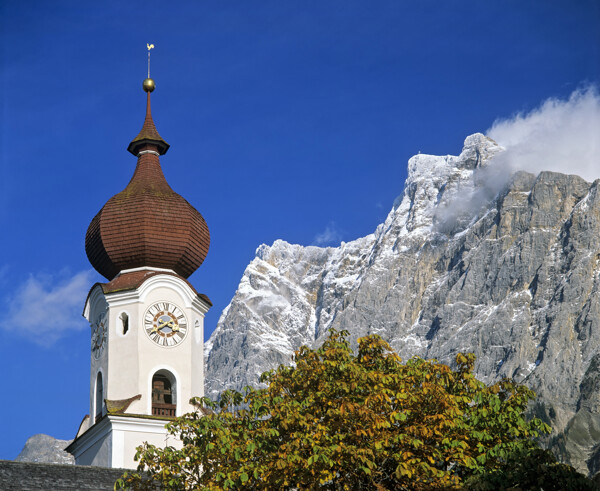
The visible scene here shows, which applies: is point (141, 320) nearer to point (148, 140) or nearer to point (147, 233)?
point (147, 233)

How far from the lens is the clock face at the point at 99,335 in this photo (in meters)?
42.1

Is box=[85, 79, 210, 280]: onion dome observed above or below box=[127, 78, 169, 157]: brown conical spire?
below

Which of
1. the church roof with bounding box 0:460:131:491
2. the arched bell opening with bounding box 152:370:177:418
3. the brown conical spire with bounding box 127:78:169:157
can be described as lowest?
the church roof with bounding box 0:460:131:491

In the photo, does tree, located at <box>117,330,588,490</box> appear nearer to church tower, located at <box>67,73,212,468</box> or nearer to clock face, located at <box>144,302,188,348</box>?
church tower, located at <box>67,73,212,468</box>

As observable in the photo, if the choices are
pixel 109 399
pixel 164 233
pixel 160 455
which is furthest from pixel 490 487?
pixel 164 233

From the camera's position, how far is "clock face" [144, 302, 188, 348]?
41531 millimetres

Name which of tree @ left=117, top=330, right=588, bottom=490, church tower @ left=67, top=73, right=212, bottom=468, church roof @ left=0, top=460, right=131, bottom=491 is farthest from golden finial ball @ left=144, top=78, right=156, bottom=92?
tree @ left=117, top=330, right=588, bottom=490

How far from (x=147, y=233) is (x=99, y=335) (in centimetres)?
427

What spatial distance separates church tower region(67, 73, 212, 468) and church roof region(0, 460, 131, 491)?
426cm

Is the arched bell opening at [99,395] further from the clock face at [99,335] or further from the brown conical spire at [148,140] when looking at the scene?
the brown conical spire at [148,140]

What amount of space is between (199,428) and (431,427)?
560cm

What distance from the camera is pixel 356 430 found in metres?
25.4

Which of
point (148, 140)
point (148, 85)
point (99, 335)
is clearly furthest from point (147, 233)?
point (148, 85)

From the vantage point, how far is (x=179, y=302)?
4244cm
